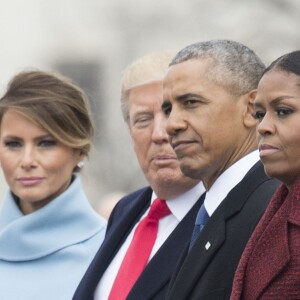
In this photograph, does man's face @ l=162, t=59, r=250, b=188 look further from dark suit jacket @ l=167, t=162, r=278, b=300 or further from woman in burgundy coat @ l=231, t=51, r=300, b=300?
woman in burgundy coat @ l=231, t=51, r=300, b=300

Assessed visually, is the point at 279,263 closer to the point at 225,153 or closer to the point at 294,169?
the point at 294,169

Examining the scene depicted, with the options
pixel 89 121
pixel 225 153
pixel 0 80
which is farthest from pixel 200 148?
pixel 0 80

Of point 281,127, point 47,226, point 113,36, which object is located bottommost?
point 47,226

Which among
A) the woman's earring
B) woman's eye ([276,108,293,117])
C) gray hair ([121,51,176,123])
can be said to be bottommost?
woman's eye ([276,108,293,117])

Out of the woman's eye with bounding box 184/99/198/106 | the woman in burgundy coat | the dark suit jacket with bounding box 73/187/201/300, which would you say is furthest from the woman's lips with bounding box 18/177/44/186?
the woman in burgundy coat

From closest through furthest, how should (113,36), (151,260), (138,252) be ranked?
(151,260), (138,252), (113,36)

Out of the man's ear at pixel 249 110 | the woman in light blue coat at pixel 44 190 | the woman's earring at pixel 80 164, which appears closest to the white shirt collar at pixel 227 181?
the man's ear at pixel 249 110

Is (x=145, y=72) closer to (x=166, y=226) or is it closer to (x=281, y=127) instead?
(x=166, y=226)

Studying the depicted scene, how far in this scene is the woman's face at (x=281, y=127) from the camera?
4.50 m

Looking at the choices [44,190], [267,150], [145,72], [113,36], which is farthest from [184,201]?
[113,36]

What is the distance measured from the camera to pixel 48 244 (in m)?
7.07

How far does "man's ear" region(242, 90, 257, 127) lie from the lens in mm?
5271

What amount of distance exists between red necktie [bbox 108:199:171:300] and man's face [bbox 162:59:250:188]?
0.67 meters

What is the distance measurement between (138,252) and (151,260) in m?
0.15
